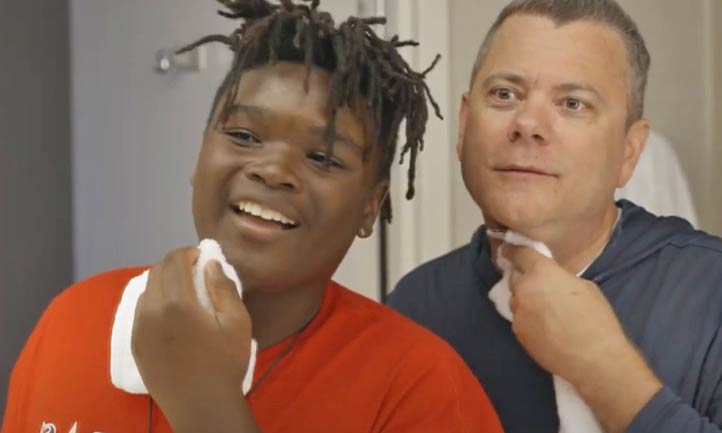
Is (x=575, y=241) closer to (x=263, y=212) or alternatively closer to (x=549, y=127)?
(x=549, y=127)

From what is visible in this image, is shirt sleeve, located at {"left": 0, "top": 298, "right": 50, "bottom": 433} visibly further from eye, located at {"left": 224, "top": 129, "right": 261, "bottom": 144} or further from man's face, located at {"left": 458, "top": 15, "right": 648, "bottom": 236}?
man's face, located at {"left": 458, "top": 15, "right": 648, "bottom": 236}

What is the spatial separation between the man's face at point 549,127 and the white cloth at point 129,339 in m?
0.37

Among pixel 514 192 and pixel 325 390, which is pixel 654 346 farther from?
pixel 325 390

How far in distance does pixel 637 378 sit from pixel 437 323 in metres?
0.31

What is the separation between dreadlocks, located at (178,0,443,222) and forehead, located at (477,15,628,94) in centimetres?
22

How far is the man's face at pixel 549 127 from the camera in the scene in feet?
3.23

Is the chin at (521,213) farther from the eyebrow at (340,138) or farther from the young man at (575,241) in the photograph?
the eyebrow at (340,138)

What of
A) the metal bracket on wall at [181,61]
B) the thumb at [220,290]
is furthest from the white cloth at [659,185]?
the thumb at [220,290]

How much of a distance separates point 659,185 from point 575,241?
51 centimetres

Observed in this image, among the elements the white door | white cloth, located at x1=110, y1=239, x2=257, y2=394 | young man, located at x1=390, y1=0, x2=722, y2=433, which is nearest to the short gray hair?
young man, located at x1=390, y1=0, x2=722, y2=433

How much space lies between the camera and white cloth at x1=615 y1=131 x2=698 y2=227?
148 cm

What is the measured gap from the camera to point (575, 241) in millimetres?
1052

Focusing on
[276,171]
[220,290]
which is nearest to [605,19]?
[276,171]

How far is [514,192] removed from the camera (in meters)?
0.99
